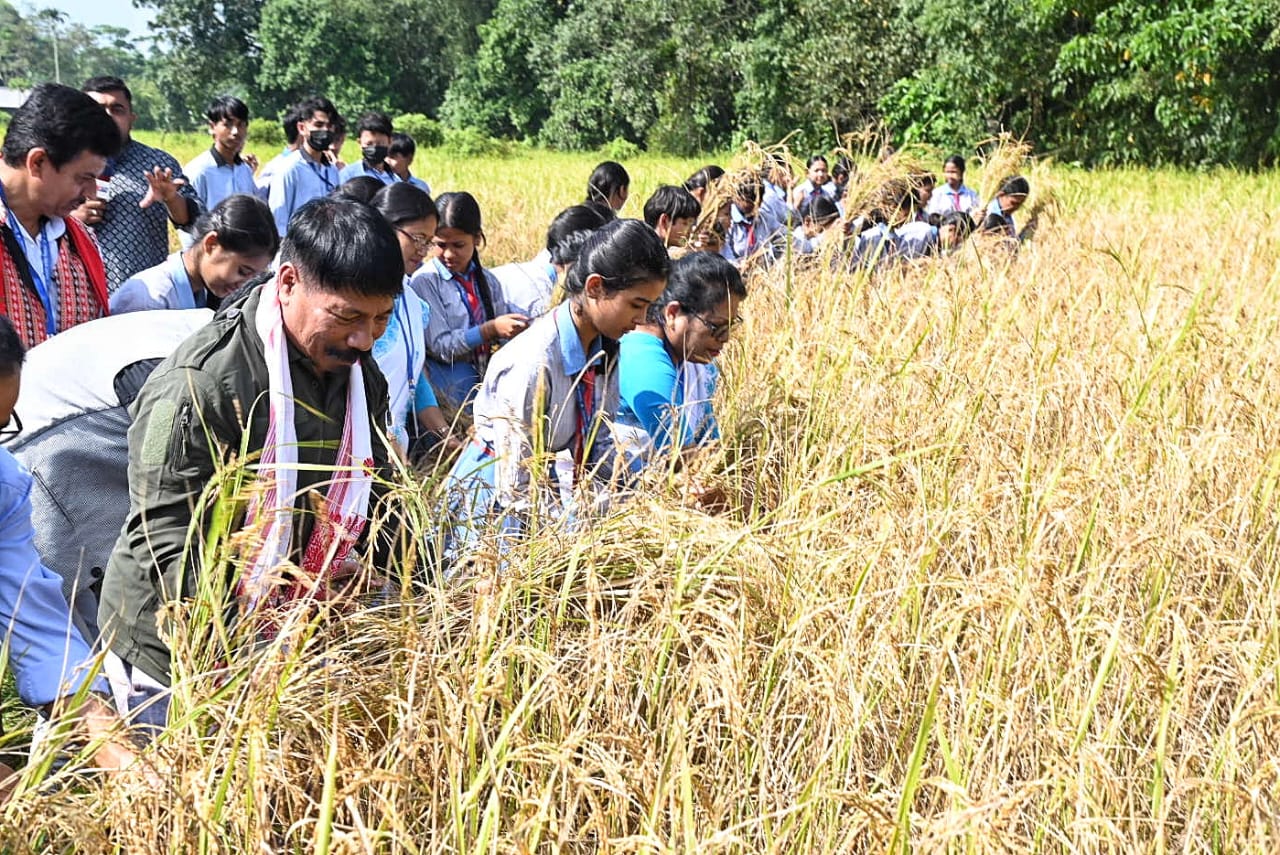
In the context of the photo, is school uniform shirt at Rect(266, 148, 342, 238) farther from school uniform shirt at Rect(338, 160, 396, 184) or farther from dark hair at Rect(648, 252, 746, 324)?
dark hair at Rect(648, 252, 746, 324)

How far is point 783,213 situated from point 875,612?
4.19m

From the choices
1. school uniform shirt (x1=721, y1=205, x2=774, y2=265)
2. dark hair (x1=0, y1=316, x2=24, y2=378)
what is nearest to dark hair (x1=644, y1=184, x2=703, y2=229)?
school uniform shirt (x1=721, y1=205, x2=774, y2=265)

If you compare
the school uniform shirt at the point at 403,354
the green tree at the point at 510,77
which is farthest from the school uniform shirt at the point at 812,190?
the green tree at the point at 510,77

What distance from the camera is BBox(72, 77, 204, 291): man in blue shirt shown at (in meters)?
3.91

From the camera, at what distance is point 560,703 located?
60.9 inches

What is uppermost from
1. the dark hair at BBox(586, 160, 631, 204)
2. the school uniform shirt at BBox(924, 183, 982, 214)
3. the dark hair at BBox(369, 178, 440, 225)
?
the dark hair at BBox(369, 178, 440, 225)

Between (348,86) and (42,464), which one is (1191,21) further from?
(348,86)

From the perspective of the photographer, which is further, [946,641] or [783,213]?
[783,213]

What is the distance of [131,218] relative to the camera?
4.00 metres

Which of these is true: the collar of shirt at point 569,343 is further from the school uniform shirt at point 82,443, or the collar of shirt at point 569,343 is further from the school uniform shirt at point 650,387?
the school uniform shirt at point 82,443

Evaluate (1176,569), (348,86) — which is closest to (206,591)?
(1176,569)

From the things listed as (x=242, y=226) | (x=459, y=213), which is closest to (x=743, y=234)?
(x=459, y=213)

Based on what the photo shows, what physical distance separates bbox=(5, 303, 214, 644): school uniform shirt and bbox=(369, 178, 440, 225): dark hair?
1091mm

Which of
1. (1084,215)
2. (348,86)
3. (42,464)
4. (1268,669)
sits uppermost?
(42,464)
